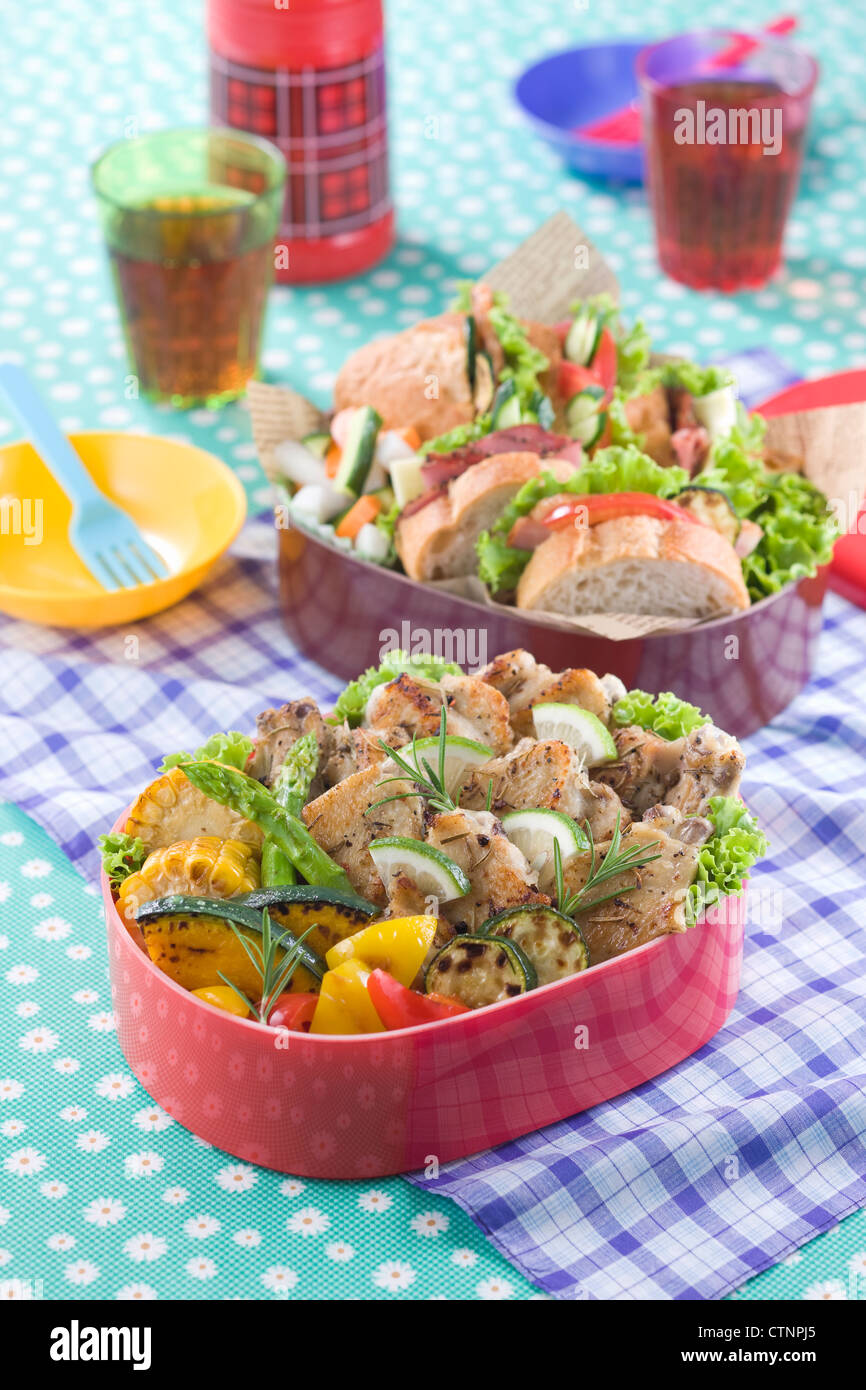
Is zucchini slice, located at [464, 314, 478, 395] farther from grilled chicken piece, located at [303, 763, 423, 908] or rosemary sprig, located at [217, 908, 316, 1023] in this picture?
rosemary sprig, located at [217, 908, 316, 1023]

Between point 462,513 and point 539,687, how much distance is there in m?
0.65

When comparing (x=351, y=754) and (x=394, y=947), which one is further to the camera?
(x=351, y=754)

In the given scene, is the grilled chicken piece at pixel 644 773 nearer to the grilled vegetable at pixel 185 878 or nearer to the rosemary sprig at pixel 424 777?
the rosemary sprig at pixel 424 777

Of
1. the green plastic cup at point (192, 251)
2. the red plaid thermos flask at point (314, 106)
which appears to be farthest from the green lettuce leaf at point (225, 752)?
the red plaid thermos flask at point (314, 106)

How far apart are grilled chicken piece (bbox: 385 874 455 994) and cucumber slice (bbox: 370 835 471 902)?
0.5 inches

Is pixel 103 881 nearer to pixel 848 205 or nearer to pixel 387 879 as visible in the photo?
pixel 387 879

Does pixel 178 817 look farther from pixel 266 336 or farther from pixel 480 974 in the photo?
pixel 266 336

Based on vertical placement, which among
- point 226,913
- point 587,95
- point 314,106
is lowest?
point 226,913

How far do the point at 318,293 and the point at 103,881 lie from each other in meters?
2.84

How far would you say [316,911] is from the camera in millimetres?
2178

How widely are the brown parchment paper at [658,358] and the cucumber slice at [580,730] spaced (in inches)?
17.6

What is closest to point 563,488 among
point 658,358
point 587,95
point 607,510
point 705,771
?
point 607,510

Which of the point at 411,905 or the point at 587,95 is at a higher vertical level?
the point at 587,95

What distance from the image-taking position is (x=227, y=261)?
3963mm
